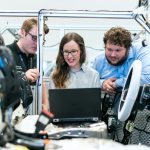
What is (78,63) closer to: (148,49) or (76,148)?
(148,49)

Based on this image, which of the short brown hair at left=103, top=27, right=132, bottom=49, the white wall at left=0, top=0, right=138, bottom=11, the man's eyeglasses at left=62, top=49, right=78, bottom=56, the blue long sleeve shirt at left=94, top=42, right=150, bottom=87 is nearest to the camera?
the blue long sleeve shirt at left=94, top=42, right=150, bottom=87

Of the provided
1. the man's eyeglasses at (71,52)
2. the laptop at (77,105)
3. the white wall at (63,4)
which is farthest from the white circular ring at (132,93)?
the white wall at (63,4)

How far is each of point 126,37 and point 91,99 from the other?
0.58 metres

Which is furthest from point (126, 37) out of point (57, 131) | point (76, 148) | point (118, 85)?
point (76, 148)

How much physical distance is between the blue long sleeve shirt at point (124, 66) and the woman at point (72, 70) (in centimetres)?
10

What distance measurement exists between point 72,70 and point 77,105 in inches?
22.1

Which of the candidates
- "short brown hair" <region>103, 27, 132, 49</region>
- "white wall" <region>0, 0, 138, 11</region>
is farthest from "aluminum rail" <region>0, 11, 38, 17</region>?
"white wall" <region>0, 0, 138, 11</region>

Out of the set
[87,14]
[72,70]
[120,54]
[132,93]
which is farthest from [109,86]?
[132,93]

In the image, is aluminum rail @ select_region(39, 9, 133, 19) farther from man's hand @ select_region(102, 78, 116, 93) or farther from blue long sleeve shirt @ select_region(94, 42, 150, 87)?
man's hand @ select_region(102, 78, 116, 93)

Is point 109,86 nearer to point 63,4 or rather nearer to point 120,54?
point 120,54

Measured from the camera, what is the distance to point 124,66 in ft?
8.09

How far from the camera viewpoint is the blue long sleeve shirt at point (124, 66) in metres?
2.27

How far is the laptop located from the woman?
0.40m

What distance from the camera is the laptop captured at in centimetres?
201
